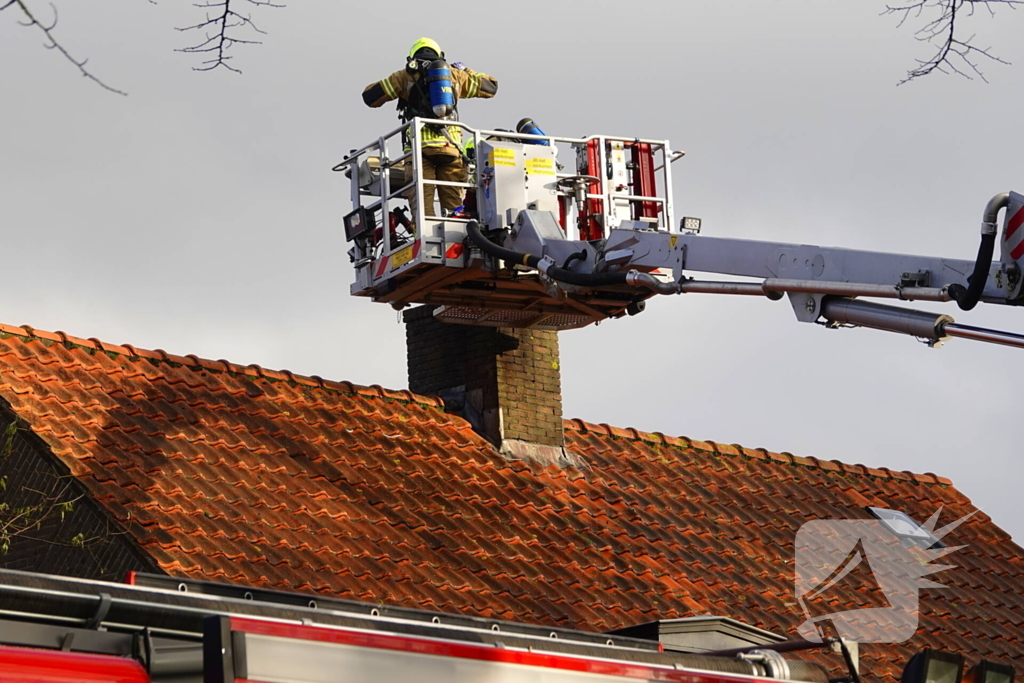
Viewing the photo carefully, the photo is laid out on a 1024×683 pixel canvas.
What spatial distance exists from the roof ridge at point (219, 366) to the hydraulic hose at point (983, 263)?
7.12 meters

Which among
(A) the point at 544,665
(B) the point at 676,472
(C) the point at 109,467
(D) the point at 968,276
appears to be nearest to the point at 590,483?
(B) the point at 676,472

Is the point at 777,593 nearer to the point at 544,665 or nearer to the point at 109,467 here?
the point at 109,467

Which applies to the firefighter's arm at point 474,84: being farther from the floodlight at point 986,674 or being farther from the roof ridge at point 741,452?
the floodlight at point 986,674

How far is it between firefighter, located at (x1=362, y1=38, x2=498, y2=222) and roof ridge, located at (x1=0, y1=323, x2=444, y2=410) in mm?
1749

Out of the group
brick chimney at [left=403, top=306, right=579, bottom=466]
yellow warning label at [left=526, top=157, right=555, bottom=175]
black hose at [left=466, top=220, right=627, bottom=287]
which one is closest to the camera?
black hose at [left=466, top=220, right=627, bottom=287]

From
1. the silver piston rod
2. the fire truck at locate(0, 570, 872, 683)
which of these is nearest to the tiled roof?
the silver piston rod

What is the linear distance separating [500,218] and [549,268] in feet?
4.66

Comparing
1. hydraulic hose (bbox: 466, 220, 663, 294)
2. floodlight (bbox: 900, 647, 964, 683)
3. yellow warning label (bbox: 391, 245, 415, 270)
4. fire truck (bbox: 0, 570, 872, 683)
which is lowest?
floodlight (bbox: 900, 647, 964, 683)

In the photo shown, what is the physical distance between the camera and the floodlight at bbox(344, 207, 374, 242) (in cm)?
1465

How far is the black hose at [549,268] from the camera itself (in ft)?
38.9

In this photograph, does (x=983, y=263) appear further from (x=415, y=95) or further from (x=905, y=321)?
(x=415, y=95)

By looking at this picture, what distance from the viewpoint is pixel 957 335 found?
324 inches

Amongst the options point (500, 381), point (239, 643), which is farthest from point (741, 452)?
point (239, 643)

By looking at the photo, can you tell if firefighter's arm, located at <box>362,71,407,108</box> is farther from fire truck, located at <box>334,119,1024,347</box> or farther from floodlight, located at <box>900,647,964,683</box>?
floodlight, located at <box>900,647,964,683</box>
